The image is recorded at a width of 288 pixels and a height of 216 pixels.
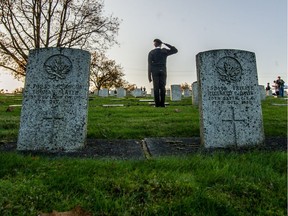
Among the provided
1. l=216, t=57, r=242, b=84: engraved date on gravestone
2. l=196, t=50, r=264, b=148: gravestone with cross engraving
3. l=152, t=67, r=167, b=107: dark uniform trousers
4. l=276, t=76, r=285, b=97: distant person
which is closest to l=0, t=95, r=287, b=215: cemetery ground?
l=196, t=50, r=264, b=148: gravestone with cross engraving

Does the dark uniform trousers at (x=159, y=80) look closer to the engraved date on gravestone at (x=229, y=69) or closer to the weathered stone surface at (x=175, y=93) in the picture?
the engraved date on gravestone at (x=229, y=69)

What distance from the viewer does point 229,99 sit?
4.07 metres

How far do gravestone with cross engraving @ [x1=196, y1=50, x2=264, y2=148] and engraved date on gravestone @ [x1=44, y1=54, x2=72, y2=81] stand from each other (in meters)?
2.05

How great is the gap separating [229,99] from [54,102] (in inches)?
106

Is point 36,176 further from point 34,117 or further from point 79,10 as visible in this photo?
point 79,10

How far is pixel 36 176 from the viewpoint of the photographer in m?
2.35

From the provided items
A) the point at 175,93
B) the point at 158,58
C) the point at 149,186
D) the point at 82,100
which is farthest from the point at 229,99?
the point at 175,93

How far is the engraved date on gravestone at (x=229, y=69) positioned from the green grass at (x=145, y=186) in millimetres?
1627

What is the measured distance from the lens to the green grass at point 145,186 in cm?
191

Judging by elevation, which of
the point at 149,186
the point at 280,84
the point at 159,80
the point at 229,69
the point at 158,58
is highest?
the point at 158,58

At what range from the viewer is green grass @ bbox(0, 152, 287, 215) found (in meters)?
1.91

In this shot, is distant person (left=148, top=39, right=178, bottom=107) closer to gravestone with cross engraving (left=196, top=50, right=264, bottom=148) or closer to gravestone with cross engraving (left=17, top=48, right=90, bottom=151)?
gravestone with cross engraving (left=196, top=50, right=264, bottom=148)

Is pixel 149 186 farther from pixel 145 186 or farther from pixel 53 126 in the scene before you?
pixel 53 126

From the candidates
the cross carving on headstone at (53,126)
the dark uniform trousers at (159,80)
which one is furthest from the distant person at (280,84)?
the cross carving on headstone at (53,126)
